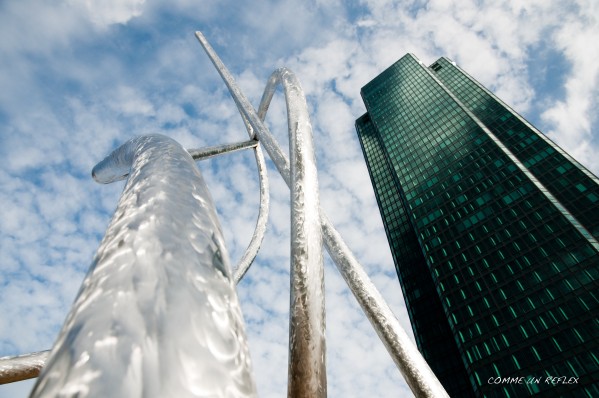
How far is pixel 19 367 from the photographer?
9.91 feet

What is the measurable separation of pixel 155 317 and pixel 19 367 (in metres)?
3.48

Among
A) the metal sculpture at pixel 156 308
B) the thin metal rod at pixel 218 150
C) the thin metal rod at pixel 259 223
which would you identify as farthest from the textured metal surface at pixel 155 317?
the thin metal rod at pixel 218 150

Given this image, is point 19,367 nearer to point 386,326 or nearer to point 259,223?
point 386,326

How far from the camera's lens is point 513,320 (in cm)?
5066

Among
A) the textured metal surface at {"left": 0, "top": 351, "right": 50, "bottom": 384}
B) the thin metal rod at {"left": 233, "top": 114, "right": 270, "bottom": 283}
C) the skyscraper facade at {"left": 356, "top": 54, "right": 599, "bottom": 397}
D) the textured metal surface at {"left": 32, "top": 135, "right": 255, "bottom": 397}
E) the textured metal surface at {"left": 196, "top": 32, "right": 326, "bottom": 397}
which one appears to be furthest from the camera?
the skyscraper facade at {"left": 356, "top": 54, "right": 599, "bottom": 397}

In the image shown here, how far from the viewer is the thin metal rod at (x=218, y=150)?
211 inches

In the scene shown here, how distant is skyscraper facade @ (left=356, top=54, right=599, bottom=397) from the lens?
46.1m

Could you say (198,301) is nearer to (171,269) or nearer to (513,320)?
(171,269)

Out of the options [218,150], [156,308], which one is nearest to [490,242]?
[218,150]

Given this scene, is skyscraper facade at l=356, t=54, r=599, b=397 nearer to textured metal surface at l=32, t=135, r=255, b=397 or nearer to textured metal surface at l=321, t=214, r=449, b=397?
textured metal surface at l=321, t=214, r=449, b=397

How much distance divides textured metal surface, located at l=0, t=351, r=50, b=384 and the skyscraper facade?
5425cm

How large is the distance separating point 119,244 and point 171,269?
0.14 meters

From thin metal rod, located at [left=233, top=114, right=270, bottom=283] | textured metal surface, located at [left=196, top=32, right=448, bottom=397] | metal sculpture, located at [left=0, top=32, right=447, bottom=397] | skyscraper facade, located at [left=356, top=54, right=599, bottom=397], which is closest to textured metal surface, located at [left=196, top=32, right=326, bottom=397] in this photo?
textured metal surface, located at [left=196, top=32, right=448, bottom=397]

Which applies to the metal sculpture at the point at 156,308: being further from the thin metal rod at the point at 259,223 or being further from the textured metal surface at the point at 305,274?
the thin metal rod at the point at 259,223
